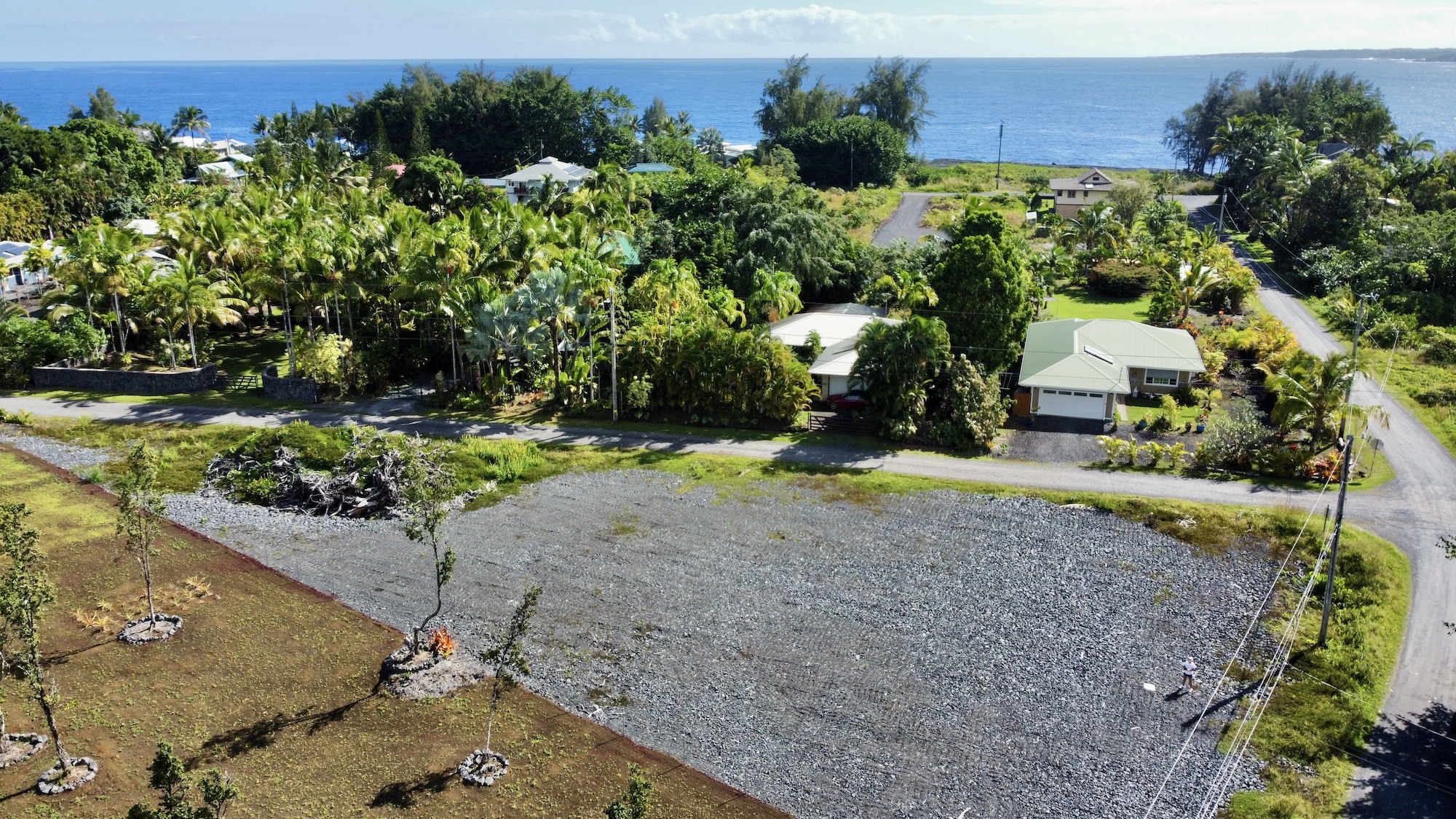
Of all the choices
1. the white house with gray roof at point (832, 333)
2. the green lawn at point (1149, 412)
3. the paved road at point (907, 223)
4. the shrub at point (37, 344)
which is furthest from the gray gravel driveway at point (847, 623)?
the paved road at point (907, 223)

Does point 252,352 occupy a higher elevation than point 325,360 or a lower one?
lower

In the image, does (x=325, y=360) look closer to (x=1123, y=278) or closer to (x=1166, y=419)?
(x=1166, y=419)

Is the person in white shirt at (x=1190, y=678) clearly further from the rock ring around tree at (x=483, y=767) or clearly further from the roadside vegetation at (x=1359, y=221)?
the roadside vegetation at (x=1359, y=221)

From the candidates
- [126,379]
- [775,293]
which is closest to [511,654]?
[775,293]

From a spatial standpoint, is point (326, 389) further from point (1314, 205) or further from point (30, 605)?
point (1314, 205)

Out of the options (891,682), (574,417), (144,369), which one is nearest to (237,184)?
(144,369)

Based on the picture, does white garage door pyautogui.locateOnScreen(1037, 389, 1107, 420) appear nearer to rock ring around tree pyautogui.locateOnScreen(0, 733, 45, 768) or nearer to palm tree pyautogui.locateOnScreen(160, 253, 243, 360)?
rock ring around tree pyautogui.locateOnScreen(0, 733, 45, 768)
